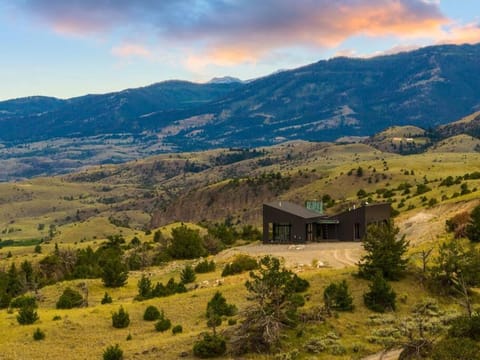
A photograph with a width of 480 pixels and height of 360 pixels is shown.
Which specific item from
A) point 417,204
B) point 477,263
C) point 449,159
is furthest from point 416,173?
point 477,263

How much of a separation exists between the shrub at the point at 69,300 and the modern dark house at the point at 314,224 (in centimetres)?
3421

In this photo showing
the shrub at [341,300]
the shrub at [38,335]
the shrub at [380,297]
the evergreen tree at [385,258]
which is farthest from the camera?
the evergreen tree at [385,258]

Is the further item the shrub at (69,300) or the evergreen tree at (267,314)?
the shrub at (69,300)

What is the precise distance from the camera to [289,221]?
75.1 metres

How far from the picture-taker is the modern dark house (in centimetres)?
7462

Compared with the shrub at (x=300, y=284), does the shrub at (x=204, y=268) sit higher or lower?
lower

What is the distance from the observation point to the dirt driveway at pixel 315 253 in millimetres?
55125

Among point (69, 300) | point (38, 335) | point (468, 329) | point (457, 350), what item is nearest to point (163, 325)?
point (38, 335)

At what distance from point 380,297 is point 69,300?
24049 mm

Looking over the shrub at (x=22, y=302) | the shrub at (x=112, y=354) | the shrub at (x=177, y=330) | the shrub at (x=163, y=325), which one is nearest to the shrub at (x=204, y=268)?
the shrub at (x=22, y=302)

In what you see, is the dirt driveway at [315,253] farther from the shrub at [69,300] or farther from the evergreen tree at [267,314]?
the shrub at [69,300]

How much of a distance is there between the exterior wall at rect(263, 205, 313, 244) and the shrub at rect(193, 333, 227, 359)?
42574 millimetres

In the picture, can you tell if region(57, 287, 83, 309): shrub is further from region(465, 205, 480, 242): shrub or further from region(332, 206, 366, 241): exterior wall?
region(332, 206, 366, 241): exterior wall

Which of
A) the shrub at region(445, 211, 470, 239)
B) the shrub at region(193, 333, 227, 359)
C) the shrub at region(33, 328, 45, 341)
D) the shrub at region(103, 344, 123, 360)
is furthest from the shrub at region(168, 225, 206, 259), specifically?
the shrub at region(103, 344, 123, 360)
